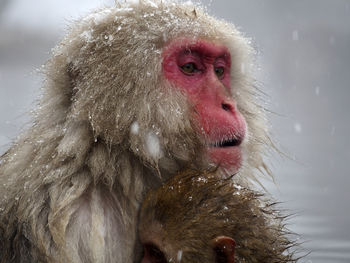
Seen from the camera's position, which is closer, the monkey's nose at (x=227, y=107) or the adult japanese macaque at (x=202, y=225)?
the adult japanese macaque at (x=202, y=225)

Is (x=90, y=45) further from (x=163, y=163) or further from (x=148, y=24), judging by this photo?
(x=163, y=163)

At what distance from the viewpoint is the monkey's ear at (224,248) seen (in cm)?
221

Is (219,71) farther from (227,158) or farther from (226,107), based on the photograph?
(227,158)

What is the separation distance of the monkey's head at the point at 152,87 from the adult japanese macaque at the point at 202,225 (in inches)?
8.2

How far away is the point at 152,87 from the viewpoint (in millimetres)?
2648

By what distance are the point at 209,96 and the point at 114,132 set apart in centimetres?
52

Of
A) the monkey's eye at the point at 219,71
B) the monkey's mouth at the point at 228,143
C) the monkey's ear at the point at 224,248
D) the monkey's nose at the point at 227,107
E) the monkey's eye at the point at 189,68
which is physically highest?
the monkey's eye at the point at 219,71

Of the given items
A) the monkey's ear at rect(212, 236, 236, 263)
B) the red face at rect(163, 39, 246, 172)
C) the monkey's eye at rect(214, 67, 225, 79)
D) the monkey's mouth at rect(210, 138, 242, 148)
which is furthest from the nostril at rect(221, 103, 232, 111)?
the monkey's ear at rect(212, 236, 236, 263)

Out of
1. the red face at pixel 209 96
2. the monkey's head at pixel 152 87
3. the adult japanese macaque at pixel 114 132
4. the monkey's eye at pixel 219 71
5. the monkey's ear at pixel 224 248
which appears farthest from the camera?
the monkey's eye at pixel 219 71

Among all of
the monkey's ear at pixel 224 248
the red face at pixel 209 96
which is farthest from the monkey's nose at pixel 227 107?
the monkey's ear at pixel 224 248

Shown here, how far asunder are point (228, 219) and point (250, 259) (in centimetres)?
18

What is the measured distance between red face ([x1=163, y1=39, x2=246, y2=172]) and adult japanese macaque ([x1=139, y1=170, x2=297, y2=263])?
232 millimetres

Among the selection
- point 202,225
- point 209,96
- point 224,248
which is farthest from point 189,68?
point 224,248

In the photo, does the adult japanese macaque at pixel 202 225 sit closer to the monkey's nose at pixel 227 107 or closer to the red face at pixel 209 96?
the red face at pixel 209 96
